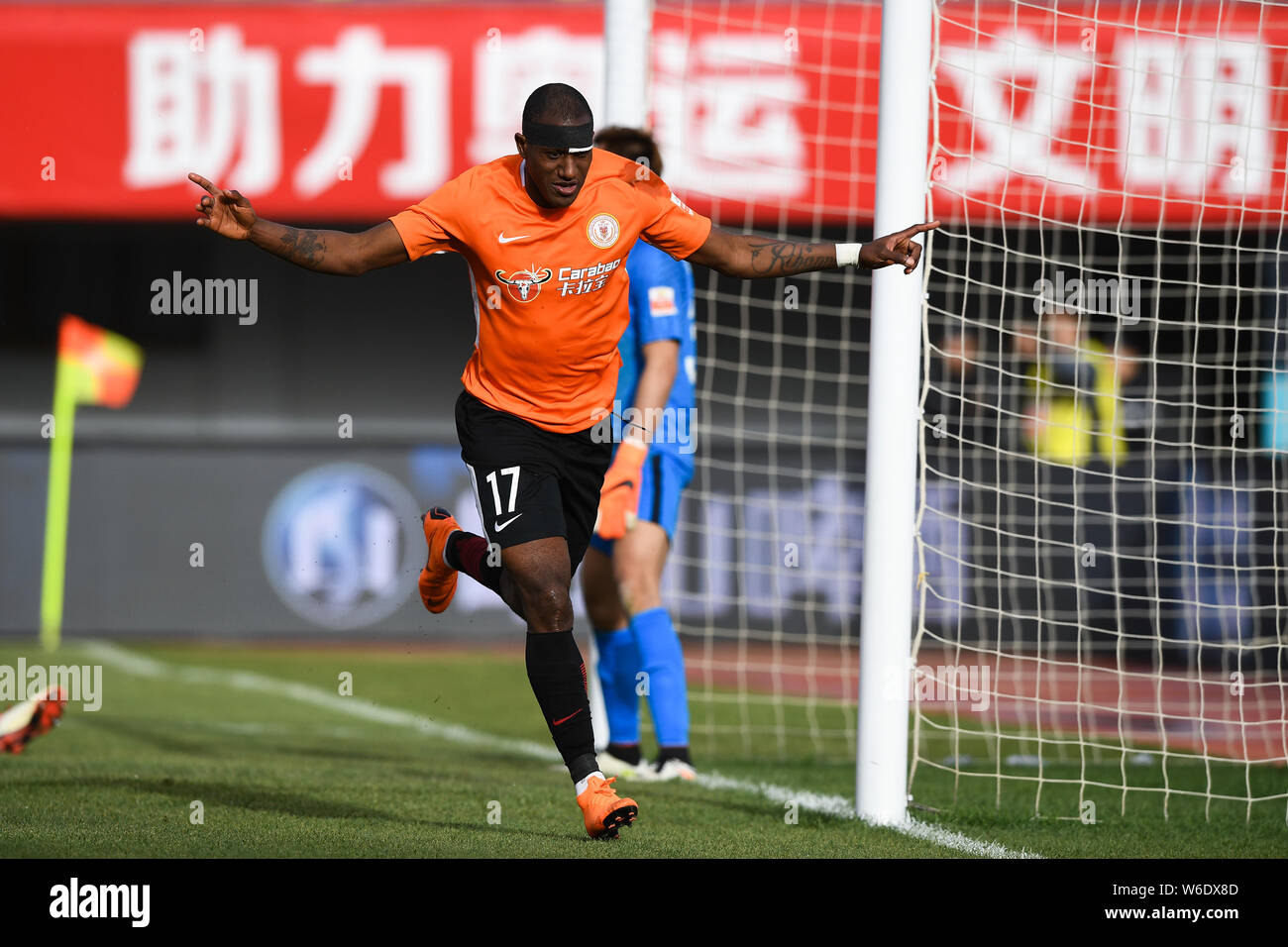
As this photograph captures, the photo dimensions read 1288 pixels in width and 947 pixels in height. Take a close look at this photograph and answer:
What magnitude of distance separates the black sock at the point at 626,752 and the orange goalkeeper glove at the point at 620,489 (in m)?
0.90

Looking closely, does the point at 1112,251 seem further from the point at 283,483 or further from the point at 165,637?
the point at 165,637

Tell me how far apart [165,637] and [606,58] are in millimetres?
8403

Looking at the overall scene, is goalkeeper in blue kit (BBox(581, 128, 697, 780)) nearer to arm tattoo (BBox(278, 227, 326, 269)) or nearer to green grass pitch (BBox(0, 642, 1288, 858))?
green grass pitch (BBox(0, 642, 1288, 858))

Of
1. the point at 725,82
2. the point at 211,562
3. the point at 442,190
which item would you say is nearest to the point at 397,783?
the point at 442,190

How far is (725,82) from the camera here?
1177 centimetres

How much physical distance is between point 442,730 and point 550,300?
4.25 m

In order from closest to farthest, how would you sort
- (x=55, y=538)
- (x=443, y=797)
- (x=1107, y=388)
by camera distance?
(x=443, y=797), (x=55, y=538), (x=1107, y=388)

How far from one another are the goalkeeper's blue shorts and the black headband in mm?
2070

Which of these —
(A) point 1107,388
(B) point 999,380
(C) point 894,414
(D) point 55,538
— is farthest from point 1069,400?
(C) point 894,414

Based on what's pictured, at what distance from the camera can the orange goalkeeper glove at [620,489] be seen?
595cm

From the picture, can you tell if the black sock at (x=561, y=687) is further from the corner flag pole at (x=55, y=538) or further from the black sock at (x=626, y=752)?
the corner flag pole at (x=55, y=538)

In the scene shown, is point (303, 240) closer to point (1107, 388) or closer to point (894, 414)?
point (894, 414)

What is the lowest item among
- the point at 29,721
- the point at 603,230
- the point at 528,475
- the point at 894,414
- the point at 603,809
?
the point at 29,721

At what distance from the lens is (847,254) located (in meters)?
4.71
